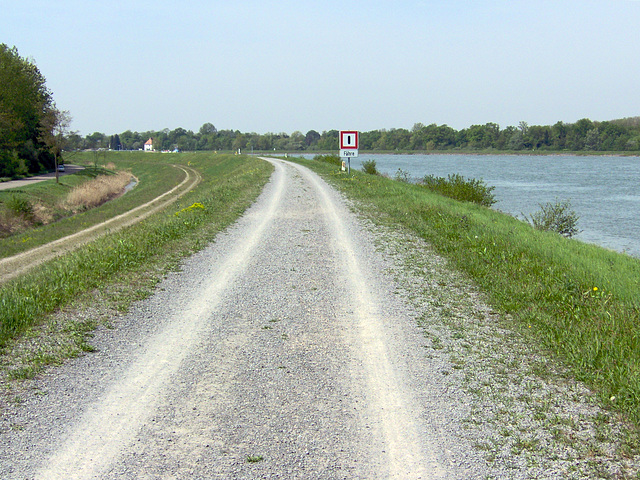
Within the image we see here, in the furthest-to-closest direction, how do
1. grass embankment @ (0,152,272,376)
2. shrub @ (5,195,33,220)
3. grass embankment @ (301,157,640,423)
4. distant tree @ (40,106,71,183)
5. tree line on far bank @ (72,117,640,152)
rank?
1. tree line on far bank @ (72,117,640,152)
2. distant tree @ (40,106,71,183)
3. shrub @ (5,195,33,220)
4. grass embankment @ (0,152,272,376)
5. grass embankment @ (301,157,640,423)

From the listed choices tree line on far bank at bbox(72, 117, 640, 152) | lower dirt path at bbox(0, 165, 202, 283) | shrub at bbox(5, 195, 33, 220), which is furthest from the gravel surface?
tree line on far bank at bbox(72, 117, 640, 152)

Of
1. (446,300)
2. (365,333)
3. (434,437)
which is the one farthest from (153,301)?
(434,437)

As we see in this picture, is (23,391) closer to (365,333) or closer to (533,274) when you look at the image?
(365,333)

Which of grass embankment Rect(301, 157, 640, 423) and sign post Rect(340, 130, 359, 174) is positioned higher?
sign post Rect(340, 130, 359, 174)

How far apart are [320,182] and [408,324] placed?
23.8 m

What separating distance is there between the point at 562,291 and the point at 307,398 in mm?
5093

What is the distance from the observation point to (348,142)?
102 ft

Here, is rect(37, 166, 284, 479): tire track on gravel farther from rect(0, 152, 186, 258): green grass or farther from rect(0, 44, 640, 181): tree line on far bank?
rect(0, 44, 640, 181): tree line on far bank

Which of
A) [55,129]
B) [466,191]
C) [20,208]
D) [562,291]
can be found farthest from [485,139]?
[562,291]

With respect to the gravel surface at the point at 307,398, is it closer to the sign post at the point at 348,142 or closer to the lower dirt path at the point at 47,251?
the lower dirt path at the point at 47,251

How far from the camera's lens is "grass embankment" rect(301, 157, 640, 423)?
18.1 feet

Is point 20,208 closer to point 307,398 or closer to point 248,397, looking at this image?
point 248,397

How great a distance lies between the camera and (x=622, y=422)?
14.9 feet

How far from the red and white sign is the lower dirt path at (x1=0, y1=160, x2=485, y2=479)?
2268 centimetres
